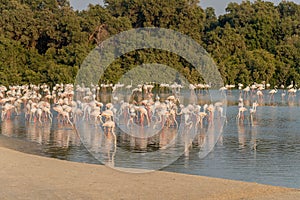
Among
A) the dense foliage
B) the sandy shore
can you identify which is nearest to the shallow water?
the sandy shore

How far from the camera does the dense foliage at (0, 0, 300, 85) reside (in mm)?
43250

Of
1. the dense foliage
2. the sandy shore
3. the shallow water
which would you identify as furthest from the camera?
the dense foliage

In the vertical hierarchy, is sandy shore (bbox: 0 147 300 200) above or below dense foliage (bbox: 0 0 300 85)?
below

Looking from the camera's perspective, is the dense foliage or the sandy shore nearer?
the sandy shore

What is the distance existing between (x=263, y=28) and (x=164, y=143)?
135ft

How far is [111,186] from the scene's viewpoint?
30.5 ft

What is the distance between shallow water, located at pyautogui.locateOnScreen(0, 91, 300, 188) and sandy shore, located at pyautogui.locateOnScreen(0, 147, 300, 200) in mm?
1191

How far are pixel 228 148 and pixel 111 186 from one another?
575cm

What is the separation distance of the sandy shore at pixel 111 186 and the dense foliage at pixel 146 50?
31037mm

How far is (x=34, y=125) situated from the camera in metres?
19.8

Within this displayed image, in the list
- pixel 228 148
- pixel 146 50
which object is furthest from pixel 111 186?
pixel 146 50

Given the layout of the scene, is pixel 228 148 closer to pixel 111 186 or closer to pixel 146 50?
pixel 111 186

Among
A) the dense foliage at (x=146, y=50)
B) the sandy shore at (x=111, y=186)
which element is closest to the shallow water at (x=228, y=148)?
the sandy shore at (x=111, y=186)

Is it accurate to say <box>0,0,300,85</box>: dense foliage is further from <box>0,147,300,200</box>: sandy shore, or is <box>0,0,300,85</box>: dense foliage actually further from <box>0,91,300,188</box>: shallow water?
<box>0,147,300,200</box>: sandy shore
